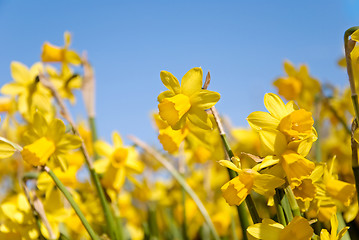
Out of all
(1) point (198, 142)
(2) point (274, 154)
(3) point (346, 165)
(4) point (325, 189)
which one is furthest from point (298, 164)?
(3) point (346, 165)

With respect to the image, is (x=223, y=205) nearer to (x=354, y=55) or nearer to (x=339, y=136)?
(x=339, y=136)

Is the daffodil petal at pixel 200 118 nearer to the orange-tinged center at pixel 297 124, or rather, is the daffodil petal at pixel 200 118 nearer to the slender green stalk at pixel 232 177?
the slender green stalk at pixel 232 177

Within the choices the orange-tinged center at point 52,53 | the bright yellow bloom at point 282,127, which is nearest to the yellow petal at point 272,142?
the bright yellow bloom at point 282,127

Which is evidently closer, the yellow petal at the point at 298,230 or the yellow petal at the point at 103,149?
the yellow petal at the point at 298,230

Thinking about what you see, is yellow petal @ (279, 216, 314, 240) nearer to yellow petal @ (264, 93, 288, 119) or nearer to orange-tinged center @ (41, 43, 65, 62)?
yellow petal @ (264, 93, 288, 119)

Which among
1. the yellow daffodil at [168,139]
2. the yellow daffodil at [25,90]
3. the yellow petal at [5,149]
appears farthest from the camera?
the yellow daffodil at [25,90]

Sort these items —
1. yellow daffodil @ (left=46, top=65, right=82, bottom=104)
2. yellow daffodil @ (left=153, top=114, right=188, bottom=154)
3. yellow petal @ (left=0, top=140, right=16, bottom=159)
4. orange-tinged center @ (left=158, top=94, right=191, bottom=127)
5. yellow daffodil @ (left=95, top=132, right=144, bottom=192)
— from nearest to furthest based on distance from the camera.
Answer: orange-tinged center @ (left=158, top=94, right=191, bottom=127) < yellow petal @ (left=0, top=140, right=16, bottom=159) < yellow daffodil @ (left=153, top=114, right=188, bottom=154) < yellow daffodil @ (left=95, top=132, right=144, bottom=192) < yellow daffodil @ (left=46, top=65, right=82, bottom=104)

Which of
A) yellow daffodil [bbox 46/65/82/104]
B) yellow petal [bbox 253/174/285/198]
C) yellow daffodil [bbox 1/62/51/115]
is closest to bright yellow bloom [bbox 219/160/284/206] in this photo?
yellow petal [bbox 253/174/285/198]
